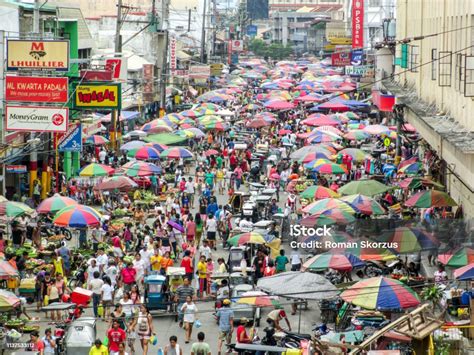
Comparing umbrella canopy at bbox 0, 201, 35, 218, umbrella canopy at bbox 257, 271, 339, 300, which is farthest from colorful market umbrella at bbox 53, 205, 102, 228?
umbrella canopy at bbox 257, 271, 339, 300

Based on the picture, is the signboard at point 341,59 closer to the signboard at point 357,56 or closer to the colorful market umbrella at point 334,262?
the signboard at point 357,56

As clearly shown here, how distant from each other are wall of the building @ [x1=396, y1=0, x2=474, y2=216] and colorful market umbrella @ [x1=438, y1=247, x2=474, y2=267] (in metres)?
2.59

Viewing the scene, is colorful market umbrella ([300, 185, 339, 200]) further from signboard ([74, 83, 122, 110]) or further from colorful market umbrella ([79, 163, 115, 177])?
signboard ([74, 83, 122, 110])

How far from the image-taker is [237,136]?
56.0 m

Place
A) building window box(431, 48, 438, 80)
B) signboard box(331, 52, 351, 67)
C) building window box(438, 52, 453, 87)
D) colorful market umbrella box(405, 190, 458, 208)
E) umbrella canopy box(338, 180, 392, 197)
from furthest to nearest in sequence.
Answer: signboard box(331, 52, 351, 67) → building window box(431, 48, 438, 80) → umbrella canopy box(338, 180, 392, 197) → building window box(438, 52, 453, 87) → colorful market umbrella box(405, 190, 458, 208)

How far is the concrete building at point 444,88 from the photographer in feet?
87.1

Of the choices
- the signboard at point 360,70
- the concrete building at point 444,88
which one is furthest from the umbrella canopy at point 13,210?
the signboard at point 360,70

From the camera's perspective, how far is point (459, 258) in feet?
74.9

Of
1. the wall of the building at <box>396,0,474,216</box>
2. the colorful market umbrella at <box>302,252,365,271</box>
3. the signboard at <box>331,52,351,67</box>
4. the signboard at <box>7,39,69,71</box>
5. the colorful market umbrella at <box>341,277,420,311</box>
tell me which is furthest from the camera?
the signboard at <box>331,52,351,67</box>

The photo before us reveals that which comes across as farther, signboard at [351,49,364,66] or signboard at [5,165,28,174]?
signboard at [351,49,364,66]

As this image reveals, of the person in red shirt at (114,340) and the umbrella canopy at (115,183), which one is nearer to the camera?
the person in red shirt at (114,340)

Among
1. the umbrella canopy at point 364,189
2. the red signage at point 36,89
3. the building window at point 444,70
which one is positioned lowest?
the umbrella canopy at point 364,189

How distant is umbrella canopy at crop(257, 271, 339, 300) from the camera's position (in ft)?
72.6

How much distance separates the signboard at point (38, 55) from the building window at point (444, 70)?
33.3 feet
